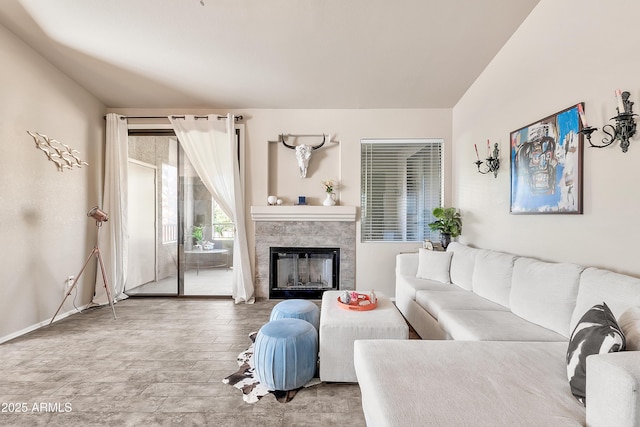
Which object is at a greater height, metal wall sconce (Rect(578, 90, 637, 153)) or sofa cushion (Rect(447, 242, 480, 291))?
metal wall sconce (Rect(578, 90, 637, 153))

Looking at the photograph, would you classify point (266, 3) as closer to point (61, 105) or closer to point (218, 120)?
point (218, 120)

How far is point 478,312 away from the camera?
6.81 feet

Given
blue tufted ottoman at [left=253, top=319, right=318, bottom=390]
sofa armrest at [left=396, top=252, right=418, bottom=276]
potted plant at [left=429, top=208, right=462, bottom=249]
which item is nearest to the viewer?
blue tufted ottoman at [left=253, top=319, right=318, bottom=390]

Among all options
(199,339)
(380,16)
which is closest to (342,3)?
(380,16)

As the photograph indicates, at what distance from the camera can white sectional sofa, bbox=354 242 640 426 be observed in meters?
0.94

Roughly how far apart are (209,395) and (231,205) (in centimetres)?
251

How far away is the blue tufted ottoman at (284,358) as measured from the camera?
5.83 ft

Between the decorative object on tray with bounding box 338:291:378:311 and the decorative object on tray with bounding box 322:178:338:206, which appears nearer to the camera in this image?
the decorative object on tray with bounding box 338:291:378:311

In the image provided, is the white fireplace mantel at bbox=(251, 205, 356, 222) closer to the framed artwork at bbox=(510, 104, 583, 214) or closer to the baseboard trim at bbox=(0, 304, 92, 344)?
the framed artwork at bbox=(510, 104, 583, 214)

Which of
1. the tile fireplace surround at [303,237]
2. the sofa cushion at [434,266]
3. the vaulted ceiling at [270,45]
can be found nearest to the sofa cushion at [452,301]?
the sofa cushion at [434,266]

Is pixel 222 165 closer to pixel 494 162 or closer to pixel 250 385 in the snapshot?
pixel 250 385

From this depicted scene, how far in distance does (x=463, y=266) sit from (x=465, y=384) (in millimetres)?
1931

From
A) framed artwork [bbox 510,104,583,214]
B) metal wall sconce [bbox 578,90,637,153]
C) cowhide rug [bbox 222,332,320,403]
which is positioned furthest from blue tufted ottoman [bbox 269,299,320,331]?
metal wall sconce [bbox 578,90,637,153]

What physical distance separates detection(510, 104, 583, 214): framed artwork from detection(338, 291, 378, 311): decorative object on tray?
61.3 inches
